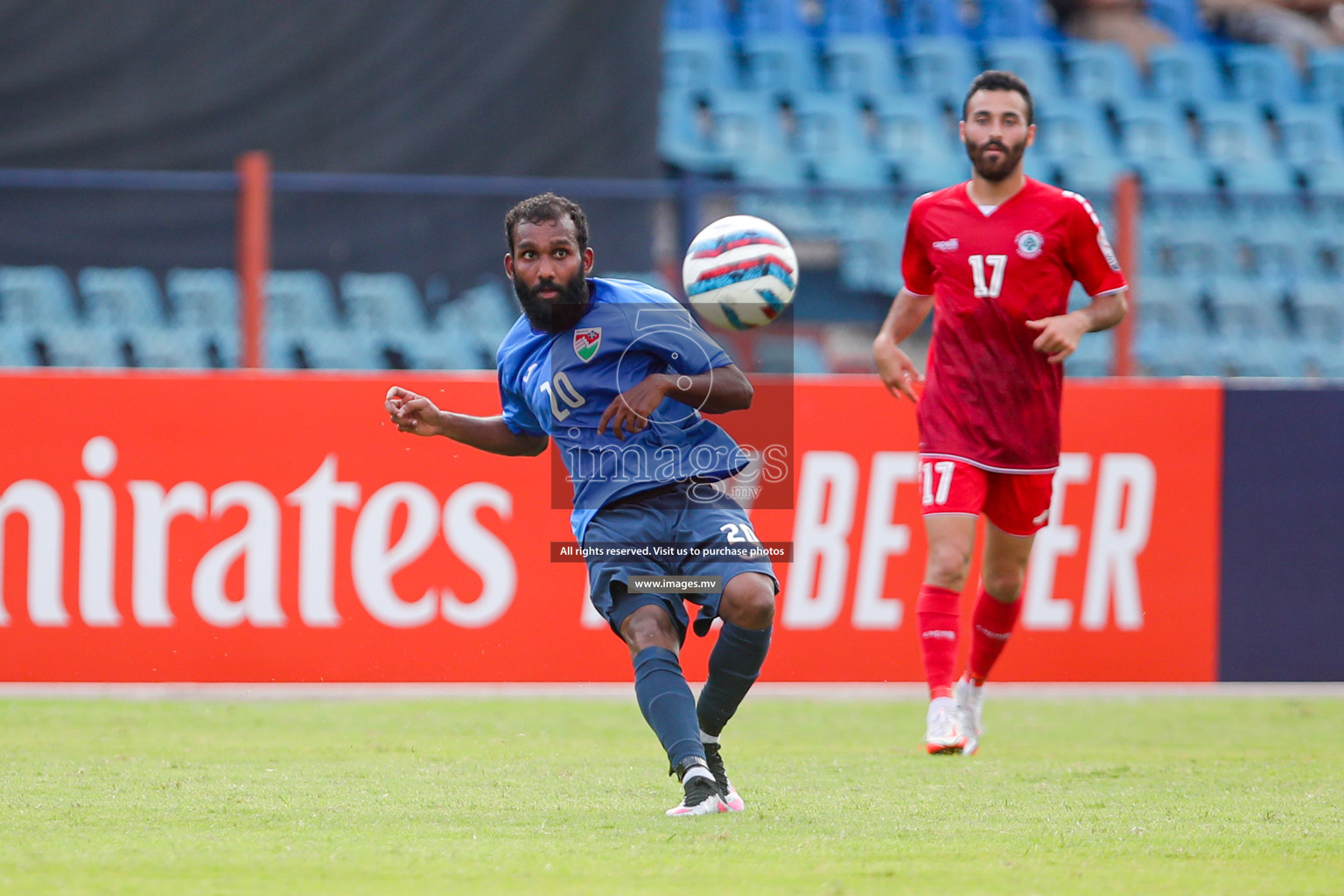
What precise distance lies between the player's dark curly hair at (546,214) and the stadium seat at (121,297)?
16.0 feet

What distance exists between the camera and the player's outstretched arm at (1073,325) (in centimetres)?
582

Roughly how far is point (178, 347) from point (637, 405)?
525cm

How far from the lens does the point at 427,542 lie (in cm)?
753

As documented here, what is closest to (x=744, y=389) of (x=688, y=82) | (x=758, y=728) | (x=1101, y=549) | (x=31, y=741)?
(x=758, y=728)

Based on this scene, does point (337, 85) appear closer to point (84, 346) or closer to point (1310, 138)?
point (84, 346)

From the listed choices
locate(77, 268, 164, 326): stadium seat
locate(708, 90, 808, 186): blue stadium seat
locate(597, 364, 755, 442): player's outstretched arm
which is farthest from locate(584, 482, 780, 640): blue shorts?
locate(708, 90, 808, 186): blue stadium seat

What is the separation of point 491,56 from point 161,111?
7.17ft

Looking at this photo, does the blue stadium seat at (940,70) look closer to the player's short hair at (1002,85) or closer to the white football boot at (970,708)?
the player's short hair at (1002,85)

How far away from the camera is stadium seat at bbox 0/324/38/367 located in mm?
8562

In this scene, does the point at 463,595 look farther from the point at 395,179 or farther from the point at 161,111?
the point at 161,111

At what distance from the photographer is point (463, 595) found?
7.54 metres

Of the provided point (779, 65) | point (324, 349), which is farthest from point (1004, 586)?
point (779, 65)

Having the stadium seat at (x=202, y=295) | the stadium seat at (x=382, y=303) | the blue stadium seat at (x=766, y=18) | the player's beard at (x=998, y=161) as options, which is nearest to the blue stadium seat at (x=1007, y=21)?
the blue stadium seat at (x=766, y=18)

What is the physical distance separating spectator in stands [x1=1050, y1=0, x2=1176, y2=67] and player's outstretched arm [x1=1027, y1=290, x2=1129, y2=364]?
10.7m
